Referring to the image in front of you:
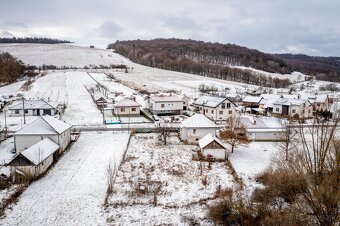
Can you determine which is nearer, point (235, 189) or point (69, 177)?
point (235, 189)

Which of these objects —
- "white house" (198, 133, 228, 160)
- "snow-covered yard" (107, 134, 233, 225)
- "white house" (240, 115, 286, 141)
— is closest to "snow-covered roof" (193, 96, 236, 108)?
"white house" (240, 115, 286, 141)

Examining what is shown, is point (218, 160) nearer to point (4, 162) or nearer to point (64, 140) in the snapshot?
point (64, 140)

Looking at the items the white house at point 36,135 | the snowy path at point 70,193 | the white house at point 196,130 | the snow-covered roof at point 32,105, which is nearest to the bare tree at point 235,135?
the white house at point 196,130

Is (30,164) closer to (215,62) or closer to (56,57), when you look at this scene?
(56,57)

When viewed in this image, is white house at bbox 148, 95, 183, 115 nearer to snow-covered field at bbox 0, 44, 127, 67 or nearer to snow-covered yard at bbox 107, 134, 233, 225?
snow-covered yard at bbox 107, 134, 233, 225

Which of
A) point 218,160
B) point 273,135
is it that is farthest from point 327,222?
point 273,135

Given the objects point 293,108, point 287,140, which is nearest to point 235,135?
point 287,140

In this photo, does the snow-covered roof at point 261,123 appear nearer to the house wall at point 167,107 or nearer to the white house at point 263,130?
the white house at point 263,130
